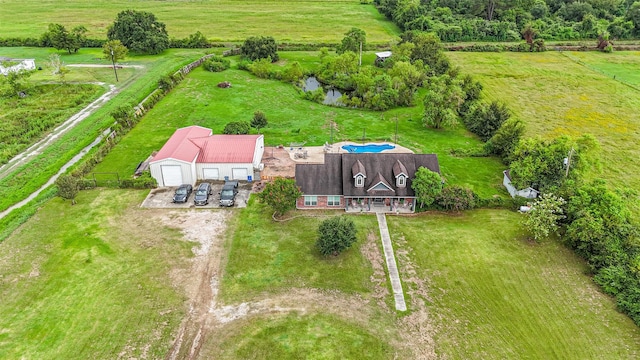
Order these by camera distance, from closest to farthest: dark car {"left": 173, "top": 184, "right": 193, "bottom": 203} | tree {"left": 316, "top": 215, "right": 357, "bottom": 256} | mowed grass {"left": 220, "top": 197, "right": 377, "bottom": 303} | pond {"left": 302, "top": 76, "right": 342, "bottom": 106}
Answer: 1. mowed grass {"left": 220, "top": 197, "right": 377, "bottom": 303}
2. tree {"left": 316, "top": 215, "right": 357, "bottom": 256}
3. dark car {"left": 173, "top": 184, "right": 193, "bottom": 203}
4. pond {"left": 302, "top": 76, "right": 342, "bottom": 106}

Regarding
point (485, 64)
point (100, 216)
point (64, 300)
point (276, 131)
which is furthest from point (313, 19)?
point (64, 300)

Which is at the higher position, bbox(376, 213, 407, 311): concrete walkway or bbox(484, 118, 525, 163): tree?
bbox(484, 118, 525, 163): tree

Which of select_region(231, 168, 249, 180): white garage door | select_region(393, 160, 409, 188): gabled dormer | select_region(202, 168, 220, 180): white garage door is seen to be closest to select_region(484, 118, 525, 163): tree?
select_region(393, 160, 409, 188): gabled dormer

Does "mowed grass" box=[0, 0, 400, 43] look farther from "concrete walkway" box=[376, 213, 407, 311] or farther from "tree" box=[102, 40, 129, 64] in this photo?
"concrete walkway" box=[376, 213, 407, 311]

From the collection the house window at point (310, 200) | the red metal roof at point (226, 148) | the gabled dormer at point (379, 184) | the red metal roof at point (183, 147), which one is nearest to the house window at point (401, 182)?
the gabled dormer at point (379, 184)

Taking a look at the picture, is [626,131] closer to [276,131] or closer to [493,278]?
[493,278]

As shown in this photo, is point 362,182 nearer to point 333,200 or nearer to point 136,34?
point 333,200
